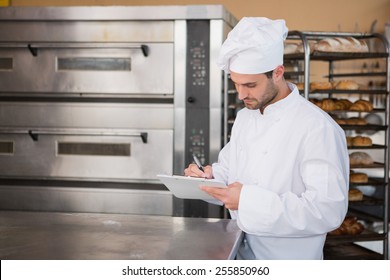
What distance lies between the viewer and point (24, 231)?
1.87 meters

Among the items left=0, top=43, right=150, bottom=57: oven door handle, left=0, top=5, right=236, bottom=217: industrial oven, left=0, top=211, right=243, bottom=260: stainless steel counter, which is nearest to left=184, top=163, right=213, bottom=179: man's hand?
left=0, top=211, right=243, bottom=260: stainless steel counter

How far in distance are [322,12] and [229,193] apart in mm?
3357

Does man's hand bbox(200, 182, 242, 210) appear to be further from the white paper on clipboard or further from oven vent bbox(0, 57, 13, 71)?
oven vent bbox(0, 57, 13, 71)

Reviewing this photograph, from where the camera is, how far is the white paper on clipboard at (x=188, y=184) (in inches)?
74.0

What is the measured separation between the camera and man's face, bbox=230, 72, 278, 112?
1967 mm

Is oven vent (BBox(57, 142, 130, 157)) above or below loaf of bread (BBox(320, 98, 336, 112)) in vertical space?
below

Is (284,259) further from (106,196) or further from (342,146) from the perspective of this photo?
(106,196)

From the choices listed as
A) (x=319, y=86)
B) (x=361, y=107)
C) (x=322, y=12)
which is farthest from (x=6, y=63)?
(x=322, y=12)

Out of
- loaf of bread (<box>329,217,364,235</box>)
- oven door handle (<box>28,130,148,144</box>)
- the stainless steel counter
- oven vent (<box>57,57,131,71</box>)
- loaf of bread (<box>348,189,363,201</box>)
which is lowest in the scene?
loaf of bread (<box>329,217,364,235</box>)

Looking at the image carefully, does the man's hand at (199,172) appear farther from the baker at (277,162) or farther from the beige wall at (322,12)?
the beige wall at (322,12)

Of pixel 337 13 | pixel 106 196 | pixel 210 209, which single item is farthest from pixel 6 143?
pixel 337 13

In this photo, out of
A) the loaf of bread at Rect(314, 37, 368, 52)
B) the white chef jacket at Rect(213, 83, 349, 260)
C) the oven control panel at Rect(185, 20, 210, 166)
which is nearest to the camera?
the white chef jacket at Rect(213, 83, 349, 260)

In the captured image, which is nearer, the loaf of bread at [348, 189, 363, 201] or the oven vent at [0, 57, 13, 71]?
the oven vent at [0, 57, 13, 71]

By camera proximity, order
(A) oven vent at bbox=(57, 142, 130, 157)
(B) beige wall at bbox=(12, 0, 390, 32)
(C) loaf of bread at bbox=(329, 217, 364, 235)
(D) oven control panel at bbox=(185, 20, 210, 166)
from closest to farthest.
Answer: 1. (D) oven control panel at bbox=(185, 20, 210, 166)
2. (A) oven vent at bbox=(57, 142, 130, 157)
3. (C) loaf of bread at bbox=(329, 217, 364, 235)
4. (B) beige wall at bbox=(12, 0, 390, 32)
